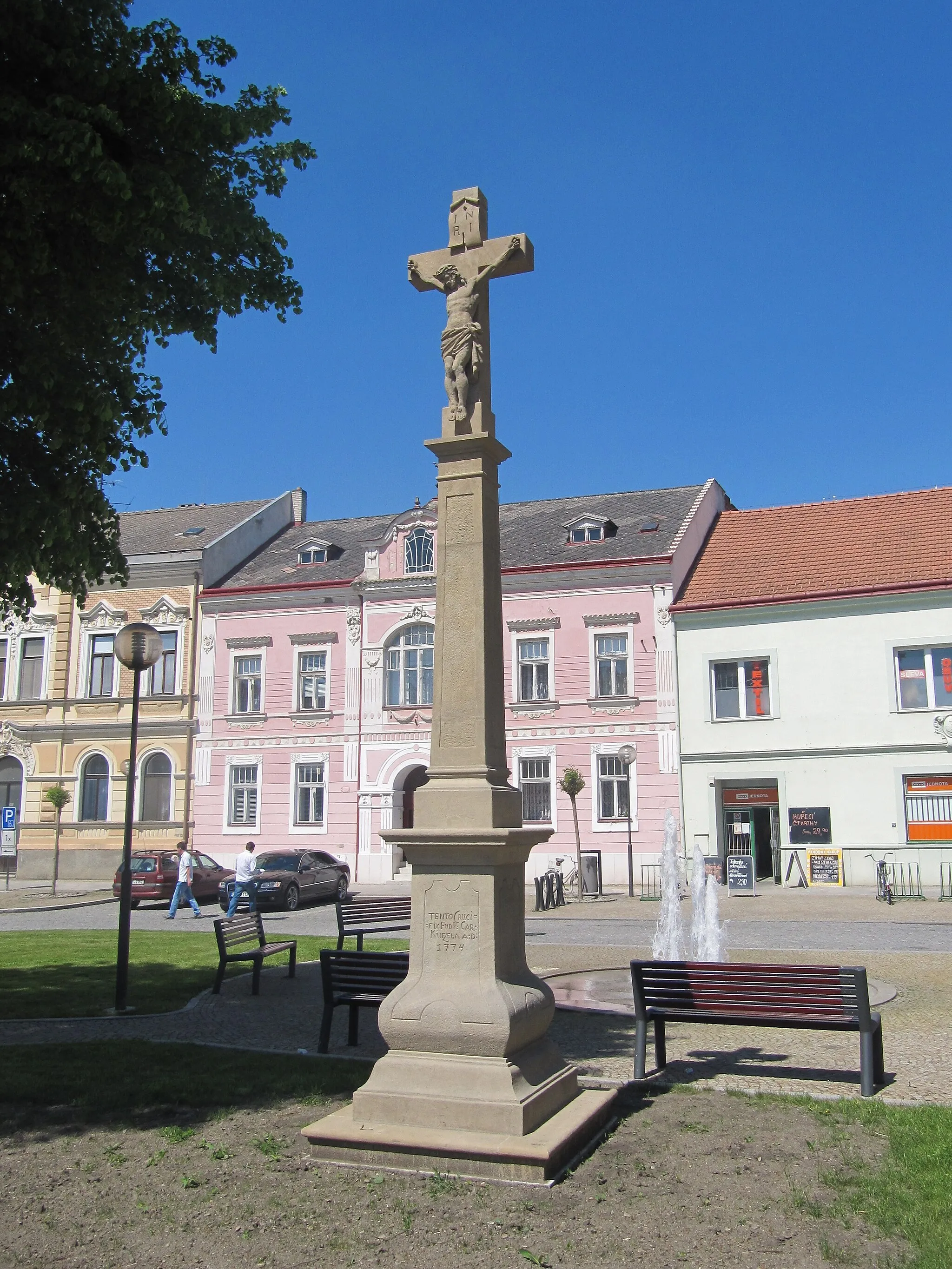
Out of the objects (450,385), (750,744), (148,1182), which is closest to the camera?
(148,1182)

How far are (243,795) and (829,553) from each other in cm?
1845

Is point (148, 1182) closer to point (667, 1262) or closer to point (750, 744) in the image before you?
point (667, 1262)

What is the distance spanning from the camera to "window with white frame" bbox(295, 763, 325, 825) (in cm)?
3253

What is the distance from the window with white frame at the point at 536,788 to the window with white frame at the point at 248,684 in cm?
853

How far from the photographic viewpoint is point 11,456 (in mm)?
9570

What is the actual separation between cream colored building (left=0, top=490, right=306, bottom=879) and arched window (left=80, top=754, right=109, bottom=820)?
0.03 m

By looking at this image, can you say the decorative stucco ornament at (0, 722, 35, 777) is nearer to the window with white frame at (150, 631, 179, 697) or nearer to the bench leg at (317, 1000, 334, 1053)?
the window with white frame at (150, 631, 179, 697)

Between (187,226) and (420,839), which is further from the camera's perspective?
(187,226)

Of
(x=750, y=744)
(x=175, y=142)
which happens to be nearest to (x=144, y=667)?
(x=175, y=142)

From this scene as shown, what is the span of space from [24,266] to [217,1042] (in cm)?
642

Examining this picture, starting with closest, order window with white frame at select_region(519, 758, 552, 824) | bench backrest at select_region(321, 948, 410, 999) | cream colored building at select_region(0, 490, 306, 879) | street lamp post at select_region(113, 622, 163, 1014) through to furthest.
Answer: bench backrest at select_region(321, 948, 410, 999)
street lamp post at select_region(113, 622, 163, 1014)
window with white frame at select_region(519, 758, 552, 824)
cream colored building at select_region(0, 490, 306, 879)

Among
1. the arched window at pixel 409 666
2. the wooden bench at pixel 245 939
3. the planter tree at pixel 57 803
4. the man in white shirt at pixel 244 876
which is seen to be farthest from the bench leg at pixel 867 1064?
the planter tree at pixel 57 803

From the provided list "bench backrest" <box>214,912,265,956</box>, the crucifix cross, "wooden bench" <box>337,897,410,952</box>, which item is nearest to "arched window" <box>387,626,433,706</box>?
"wooden bench" <box>337,897,410,952</box>

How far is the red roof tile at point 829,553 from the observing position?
91.7ft
